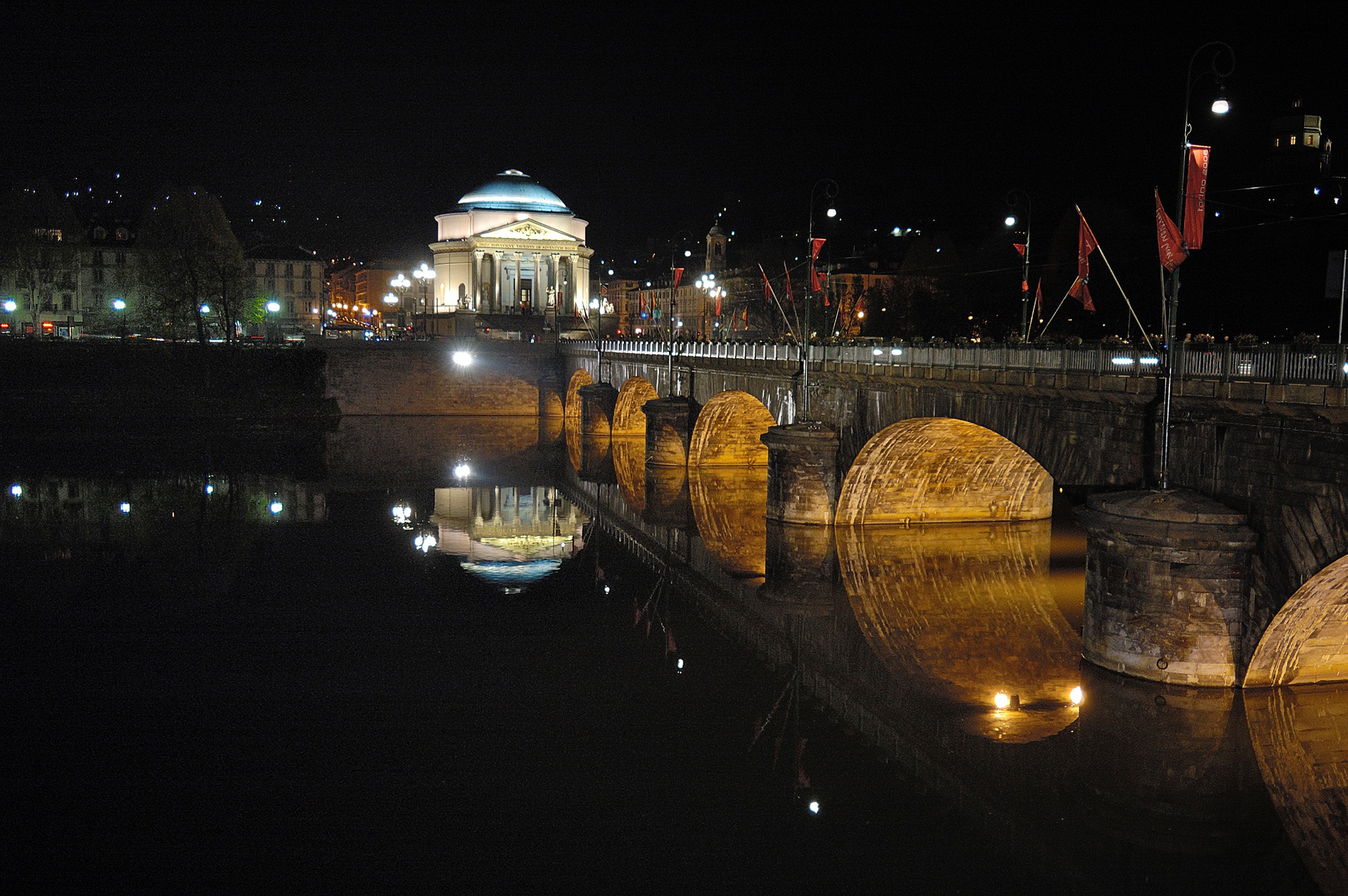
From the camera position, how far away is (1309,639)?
1642 centimetres

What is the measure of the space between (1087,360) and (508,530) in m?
18.9

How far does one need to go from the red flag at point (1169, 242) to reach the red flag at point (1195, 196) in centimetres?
17

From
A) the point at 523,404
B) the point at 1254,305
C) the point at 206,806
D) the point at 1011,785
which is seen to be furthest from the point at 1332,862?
the point at 523,404

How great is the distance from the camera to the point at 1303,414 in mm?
14422

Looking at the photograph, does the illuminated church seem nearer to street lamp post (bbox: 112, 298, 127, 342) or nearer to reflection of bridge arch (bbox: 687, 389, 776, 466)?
street lamp post (bbox: 112, 298, 127, 342)

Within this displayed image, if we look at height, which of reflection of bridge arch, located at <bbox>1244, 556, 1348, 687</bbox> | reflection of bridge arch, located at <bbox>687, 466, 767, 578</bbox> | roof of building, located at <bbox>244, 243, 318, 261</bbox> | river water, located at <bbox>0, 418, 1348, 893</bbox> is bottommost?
river water, located at <bbox>0, 418, 1348, 893</bbox>

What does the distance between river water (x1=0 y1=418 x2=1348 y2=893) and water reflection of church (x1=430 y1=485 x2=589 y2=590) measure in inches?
13.9

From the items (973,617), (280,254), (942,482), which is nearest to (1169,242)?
(973,617)

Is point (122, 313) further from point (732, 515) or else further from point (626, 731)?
point (626, 731)

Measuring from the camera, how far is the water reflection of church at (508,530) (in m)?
27.8

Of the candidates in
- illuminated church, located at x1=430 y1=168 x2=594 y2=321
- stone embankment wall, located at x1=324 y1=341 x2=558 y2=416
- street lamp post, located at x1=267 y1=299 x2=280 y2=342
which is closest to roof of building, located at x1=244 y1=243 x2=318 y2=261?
street lamp post, located at x1=267 y1=299 x2=280 y2=342

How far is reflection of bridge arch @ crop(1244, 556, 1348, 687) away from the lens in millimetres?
15180

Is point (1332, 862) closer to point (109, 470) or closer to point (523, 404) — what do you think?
point (109, 470)

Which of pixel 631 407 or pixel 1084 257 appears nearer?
pixel 1084 257
